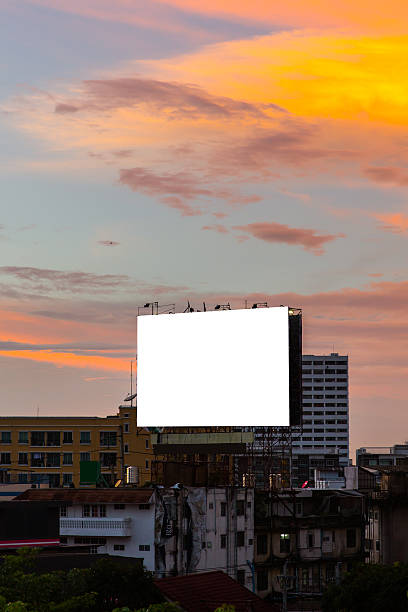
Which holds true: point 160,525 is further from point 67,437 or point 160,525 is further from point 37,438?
point 37,438

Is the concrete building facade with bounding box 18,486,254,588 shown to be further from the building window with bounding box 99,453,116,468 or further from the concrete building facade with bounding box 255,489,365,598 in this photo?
the building window with bounding box 99,453,116,468

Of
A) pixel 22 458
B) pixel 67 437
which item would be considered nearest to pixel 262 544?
pixel 67 437

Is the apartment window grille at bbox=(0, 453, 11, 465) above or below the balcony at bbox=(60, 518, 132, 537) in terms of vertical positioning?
above

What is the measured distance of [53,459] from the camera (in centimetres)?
16250

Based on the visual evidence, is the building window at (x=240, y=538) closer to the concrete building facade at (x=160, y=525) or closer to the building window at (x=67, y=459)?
the concrete building facade at (x=160, y=525)

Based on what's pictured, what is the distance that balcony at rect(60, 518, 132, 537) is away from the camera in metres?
95.0

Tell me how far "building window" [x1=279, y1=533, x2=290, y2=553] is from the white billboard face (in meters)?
12.9

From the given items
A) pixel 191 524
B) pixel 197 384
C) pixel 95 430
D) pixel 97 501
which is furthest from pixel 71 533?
pixel 95 430

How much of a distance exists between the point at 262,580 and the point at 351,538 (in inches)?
573

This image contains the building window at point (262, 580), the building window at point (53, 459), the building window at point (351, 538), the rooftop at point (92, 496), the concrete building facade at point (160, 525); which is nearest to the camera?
the concrete building facade at point (160, 525)

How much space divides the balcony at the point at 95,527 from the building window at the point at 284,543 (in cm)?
1825

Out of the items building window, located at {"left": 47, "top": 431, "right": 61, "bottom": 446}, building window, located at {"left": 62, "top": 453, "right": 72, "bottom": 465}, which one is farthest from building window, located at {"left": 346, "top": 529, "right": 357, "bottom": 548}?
building window, located at {"left": 47, "top": 431, "right": 61, "bottom": 446}

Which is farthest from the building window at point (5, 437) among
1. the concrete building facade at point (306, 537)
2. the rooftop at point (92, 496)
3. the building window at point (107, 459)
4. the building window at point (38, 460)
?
the concrete building facade at point (306, 537)

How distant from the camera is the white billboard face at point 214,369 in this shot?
330 feet
